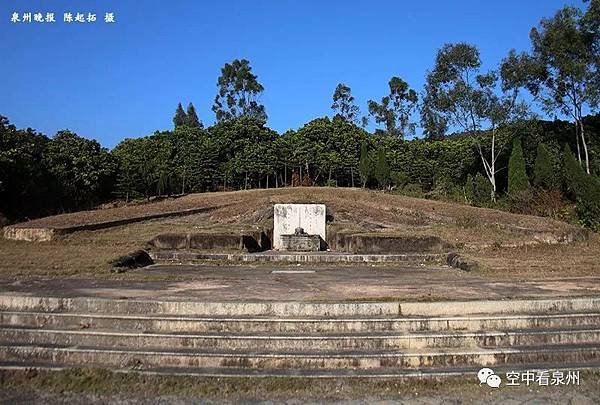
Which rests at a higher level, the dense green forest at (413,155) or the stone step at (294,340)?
the dense green forest at (413,155)

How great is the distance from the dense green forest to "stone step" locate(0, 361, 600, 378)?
1151 centimetres

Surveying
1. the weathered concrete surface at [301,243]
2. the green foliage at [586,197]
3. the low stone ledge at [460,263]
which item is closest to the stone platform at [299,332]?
the low stone ledge at [460,263]

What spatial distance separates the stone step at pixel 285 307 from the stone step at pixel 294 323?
0.11 m

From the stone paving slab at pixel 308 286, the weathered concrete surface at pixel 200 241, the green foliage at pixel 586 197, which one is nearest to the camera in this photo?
the stone paving slab at pixel 308 286

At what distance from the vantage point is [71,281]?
6340 millimetres

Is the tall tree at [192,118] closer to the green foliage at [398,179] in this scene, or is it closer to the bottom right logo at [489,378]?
the green foliage at [398,179]

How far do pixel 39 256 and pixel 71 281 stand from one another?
2791 mm

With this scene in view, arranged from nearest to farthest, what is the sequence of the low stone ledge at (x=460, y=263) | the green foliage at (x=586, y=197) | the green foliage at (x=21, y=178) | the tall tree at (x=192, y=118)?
the low stone ledge at (x=460, y=263)
the green foliage at (x=586, y=197)
the green foliage at (x=21, y=178)
the tall tree at (x=192, y=118)

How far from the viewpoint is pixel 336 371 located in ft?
13.2

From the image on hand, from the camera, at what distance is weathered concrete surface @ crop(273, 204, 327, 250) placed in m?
12.9

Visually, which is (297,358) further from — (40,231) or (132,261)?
(40,231)

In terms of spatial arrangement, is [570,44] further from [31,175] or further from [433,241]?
[31,175]

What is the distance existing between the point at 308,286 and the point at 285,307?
5.72 ft

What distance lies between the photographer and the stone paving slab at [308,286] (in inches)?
213
